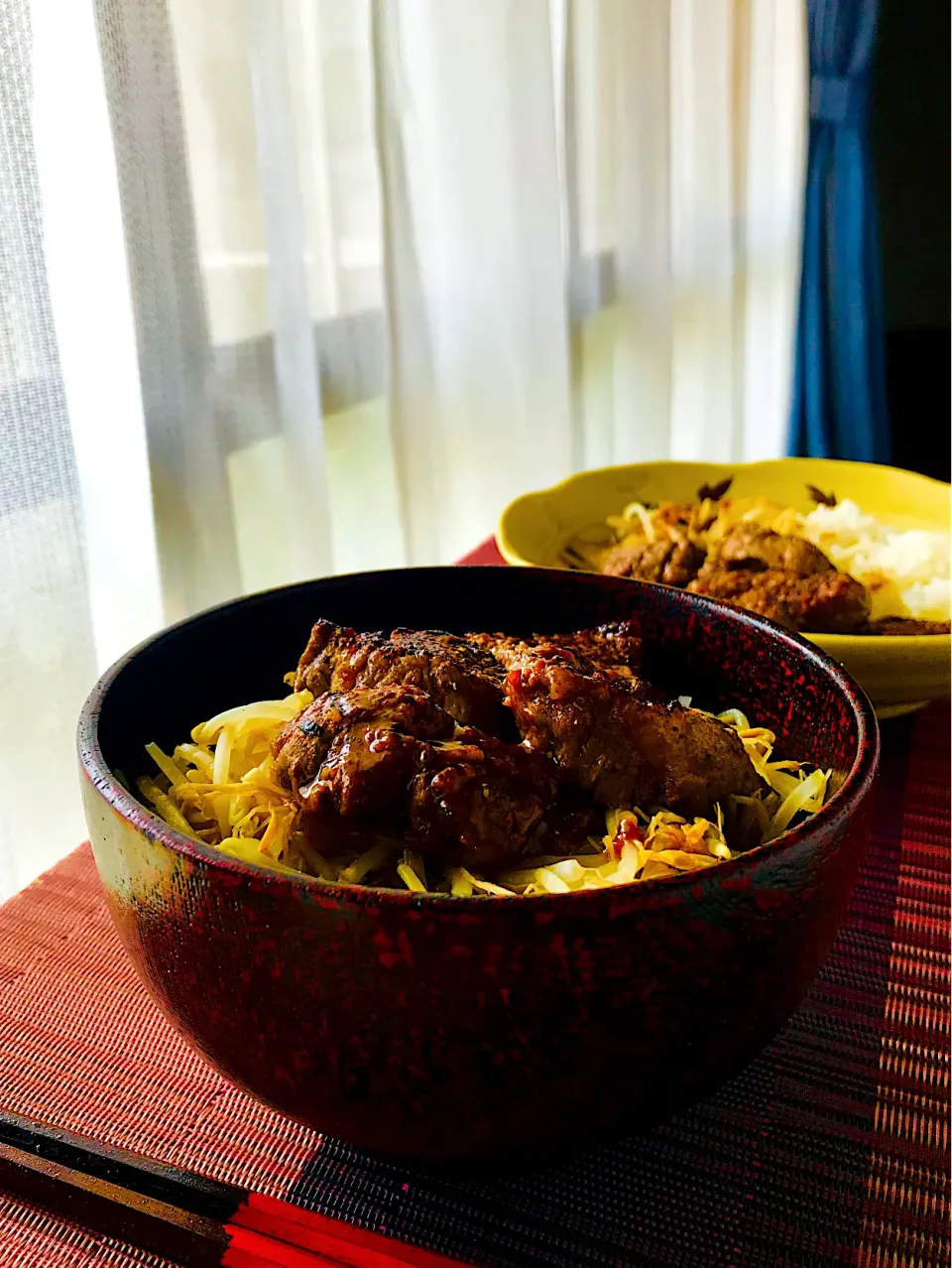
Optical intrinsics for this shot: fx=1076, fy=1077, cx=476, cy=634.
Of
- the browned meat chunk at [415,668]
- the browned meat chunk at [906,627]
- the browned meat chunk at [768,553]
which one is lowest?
the browned meat chunk at [906,627]

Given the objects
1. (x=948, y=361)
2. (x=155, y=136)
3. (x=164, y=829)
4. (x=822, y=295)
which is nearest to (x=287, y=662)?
(x=164, y=829)

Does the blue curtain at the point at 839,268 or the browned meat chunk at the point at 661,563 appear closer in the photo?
the browned meat chunk at the point at 661,563

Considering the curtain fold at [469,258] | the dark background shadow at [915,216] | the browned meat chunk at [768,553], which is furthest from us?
the dark background shadow at [915,216]

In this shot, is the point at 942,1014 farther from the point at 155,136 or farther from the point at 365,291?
the point at 365,291

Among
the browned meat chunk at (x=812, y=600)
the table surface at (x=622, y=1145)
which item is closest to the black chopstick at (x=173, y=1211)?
the table surface at (x=622, y=1145)

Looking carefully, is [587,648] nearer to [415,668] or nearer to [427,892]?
[415,668]

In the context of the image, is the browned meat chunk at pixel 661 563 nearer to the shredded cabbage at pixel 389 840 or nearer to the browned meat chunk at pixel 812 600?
the browned meat chunk at pixel 812 600

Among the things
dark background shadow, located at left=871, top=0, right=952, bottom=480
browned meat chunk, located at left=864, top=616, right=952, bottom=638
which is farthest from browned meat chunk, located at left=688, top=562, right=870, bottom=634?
dark background shadow, located at left=871, top=0, right=952, bottom=480
